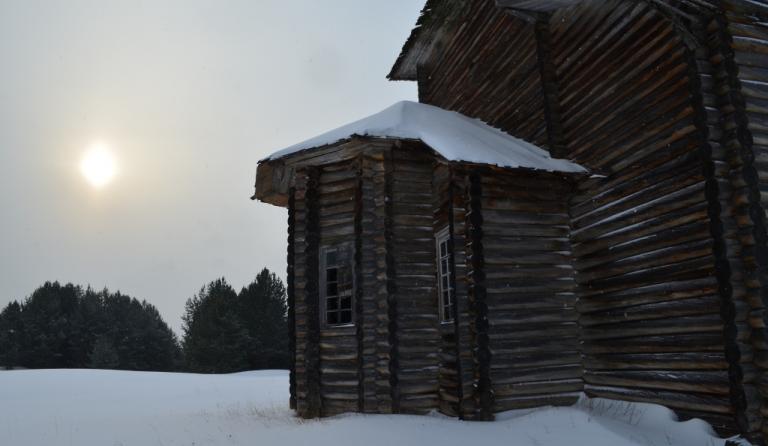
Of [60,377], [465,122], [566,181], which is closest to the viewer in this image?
[566,181]

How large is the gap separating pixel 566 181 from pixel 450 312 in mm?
3130

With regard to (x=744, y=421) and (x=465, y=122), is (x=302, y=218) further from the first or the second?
(x=744, y=421)

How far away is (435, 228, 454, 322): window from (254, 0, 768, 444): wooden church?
44 millimetres

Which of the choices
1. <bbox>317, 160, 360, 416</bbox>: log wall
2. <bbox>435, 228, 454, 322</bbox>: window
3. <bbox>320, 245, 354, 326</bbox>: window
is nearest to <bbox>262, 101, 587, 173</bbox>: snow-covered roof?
<bbox>317, 160, 360, 416</bbox>: log wall

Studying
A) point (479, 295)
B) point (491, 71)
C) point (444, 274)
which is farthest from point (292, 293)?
point (491, 71)

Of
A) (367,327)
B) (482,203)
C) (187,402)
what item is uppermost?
(482,203)

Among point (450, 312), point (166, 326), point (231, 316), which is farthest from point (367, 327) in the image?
point (166, 326)

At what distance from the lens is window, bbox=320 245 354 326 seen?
10344 mm

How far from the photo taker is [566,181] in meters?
10.1

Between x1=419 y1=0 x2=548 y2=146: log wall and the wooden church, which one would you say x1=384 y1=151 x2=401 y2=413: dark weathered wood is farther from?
x1=419 y1=0 x2=548 y2=146: log wall

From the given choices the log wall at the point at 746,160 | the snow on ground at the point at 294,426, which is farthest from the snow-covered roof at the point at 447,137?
the snow on ground at the point at 294,426

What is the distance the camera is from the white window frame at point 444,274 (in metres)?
10.1

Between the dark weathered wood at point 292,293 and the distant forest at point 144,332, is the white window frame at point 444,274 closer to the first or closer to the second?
the dark weathered wood at point 292,293

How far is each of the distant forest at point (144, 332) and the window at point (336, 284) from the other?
3109 cm
